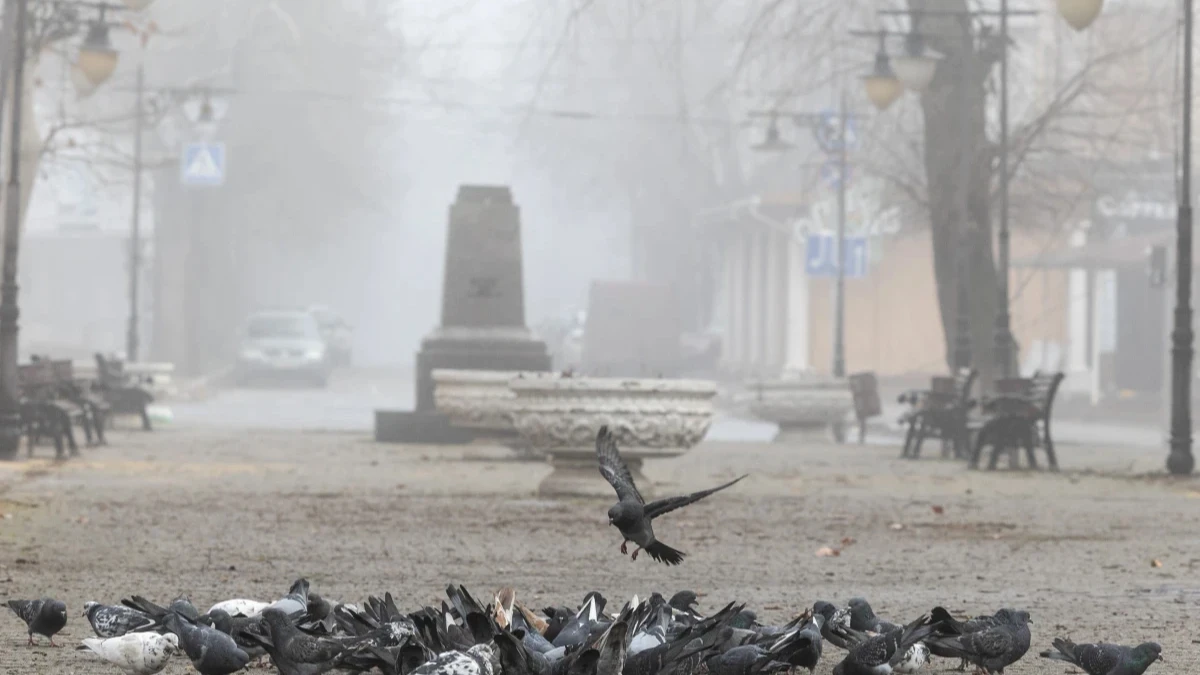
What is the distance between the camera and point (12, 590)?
380 inches

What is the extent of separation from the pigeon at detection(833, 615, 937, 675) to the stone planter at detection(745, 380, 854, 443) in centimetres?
2192

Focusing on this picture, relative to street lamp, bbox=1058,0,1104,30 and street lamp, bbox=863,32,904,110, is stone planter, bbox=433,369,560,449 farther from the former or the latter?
street lamp, bbox=1058,0,1104,30

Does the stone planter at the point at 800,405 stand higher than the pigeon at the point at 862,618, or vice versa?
the pigeon at the point at 862,618

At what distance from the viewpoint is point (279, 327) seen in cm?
5544

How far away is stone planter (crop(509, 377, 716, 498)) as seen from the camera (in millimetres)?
15727

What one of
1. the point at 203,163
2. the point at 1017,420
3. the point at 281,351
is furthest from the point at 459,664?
the point at 281,351

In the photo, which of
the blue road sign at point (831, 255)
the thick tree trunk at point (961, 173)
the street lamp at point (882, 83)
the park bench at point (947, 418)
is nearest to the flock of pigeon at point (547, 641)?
the park bench at point (947, 418)

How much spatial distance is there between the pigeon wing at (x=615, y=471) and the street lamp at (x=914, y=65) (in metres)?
17.0

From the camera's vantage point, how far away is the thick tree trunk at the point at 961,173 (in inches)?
1041

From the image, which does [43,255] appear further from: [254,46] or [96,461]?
[96,461]

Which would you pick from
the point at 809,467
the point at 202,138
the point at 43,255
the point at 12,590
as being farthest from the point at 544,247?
the point at 12,590

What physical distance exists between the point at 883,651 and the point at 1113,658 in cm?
73

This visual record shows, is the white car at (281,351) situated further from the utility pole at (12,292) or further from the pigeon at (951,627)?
the pigeon at (951,627)

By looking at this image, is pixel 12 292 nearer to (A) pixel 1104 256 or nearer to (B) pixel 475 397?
(B) pixel 475 397
